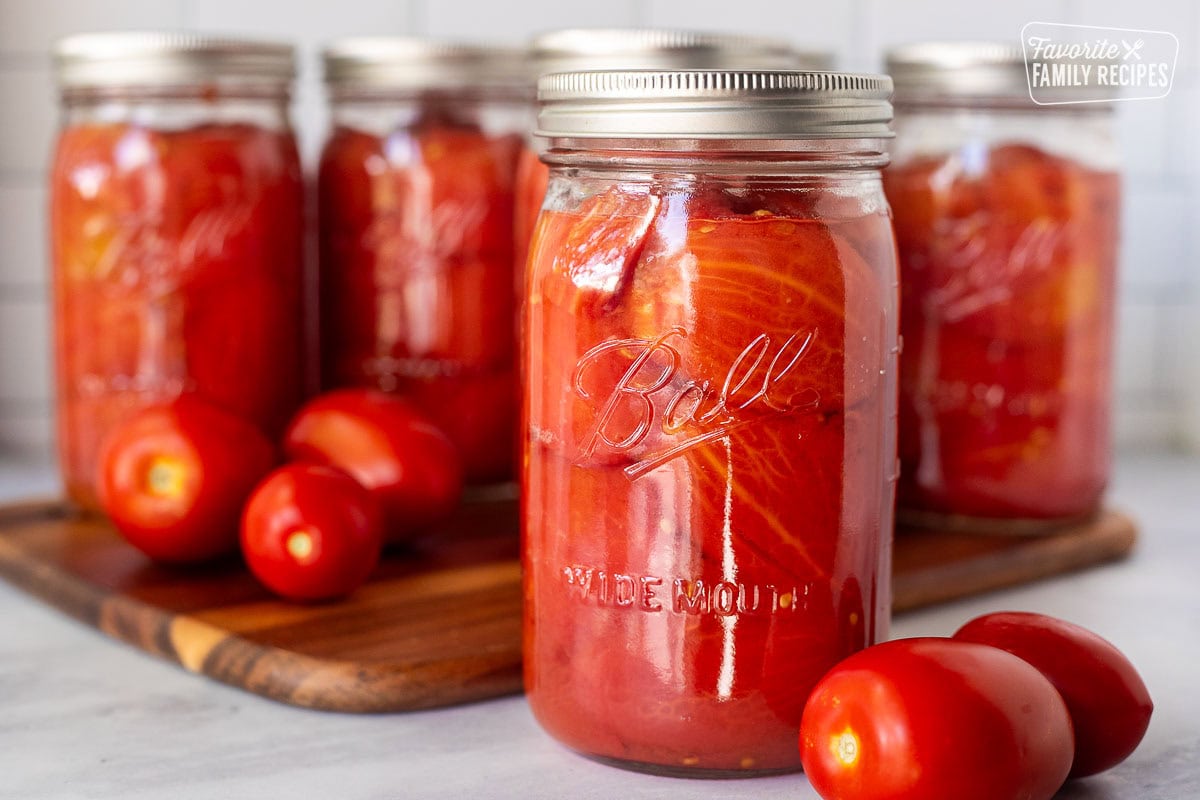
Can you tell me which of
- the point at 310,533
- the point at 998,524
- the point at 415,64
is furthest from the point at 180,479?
the point at 998,524

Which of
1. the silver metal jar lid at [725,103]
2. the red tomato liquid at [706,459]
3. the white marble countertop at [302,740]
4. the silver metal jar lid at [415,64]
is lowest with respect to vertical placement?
the white marble countertop at [302,740]

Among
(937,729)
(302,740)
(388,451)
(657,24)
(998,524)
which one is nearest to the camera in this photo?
(937,729)

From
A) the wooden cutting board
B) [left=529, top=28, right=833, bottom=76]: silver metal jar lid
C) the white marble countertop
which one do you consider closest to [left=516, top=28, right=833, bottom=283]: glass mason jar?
[left=529, top=28, right=833, bottom=76]: silver metal jar lid

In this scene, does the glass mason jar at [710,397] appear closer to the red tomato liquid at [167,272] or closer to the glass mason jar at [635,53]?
the glass mason jar at [635,53]

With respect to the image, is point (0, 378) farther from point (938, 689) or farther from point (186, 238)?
point (938, 689)

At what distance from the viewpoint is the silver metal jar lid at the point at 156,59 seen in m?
1.10

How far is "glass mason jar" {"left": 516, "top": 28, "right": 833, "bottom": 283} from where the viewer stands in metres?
1.02

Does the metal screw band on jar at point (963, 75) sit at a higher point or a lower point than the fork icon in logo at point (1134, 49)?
lower

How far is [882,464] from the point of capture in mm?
753

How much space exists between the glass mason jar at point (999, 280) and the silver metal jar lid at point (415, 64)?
316 mm

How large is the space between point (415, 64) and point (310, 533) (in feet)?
1.38

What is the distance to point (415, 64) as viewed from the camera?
118cm

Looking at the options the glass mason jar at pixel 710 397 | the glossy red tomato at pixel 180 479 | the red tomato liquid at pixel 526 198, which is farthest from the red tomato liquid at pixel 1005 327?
the glossy red tomato at pixel 180 479

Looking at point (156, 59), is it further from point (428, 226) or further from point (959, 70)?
point (959, 70)
